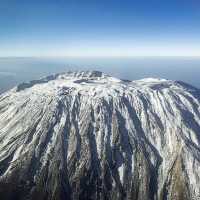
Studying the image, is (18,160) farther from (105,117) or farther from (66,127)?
(105,117)

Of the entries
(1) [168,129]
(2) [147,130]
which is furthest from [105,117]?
(1) [168,129]

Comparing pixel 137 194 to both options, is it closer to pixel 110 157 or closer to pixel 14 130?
pixel 110 157

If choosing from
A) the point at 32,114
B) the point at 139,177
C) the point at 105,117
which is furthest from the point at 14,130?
the point at 139,177

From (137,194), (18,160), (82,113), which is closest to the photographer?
(137,194)

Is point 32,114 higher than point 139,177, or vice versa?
point 32,114

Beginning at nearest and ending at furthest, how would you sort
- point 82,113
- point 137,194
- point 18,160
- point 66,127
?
point 137,194, point 18,160, point 66,127, point 82,113

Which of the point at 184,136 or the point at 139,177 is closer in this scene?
the point at 139,177
